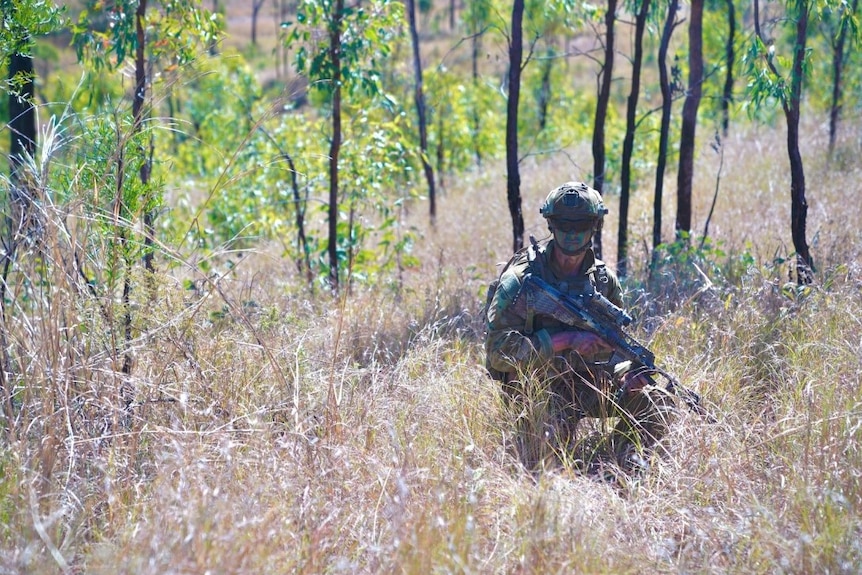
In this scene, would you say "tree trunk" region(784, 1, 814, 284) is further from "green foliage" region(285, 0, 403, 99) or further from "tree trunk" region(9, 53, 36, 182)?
"tree trunk" region(9, 53, 36, 182)

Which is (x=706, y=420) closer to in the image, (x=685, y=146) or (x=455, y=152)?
(x=685, y=146)

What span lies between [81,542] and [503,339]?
5.80ft

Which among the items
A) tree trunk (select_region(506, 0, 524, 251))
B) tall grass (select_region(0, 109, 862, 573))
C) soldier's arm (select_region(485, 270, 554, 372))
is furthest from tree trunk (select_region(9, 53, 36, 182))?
tree trunk (select_region(506, 0, 524, 251))

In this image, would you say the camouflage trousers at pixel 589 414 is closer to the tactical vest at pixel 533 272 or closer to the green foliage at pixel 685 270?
the tactical vest at pixel 533 272

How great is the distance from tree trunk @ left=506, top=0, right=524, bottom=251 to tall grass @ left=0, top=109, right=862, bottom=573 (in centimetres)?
147

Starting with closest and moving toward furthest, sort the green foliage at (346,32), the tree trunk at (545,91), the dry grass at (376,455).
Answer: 1. the dry grass at (376,455)
2. the green foliage at (346,32)
3. the tree trunk at (545,91)

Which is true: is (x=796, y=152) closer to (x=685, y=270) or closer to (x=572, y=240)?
(x=685, y=270)

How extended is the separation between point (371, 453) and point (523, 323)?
85cm

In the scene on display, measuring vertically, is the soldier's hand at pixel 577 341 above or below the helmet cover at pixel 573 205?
below

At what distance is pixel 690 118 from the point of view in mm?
6125

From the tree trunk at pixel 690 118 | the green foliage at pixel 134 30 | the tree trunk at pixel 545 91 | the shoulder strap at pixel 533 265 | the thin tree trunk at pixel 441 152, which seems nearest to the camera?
the shoulder strap at pixel 533 265

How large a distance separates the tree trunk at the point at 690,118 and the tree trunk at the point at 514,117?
1085mm

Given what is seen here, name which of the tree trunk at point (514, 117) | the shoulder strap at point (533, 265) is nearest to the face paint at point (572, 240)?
the shoulder strap at point (533, 265)

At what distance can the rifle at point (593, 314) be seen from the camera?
3598 millimetres
